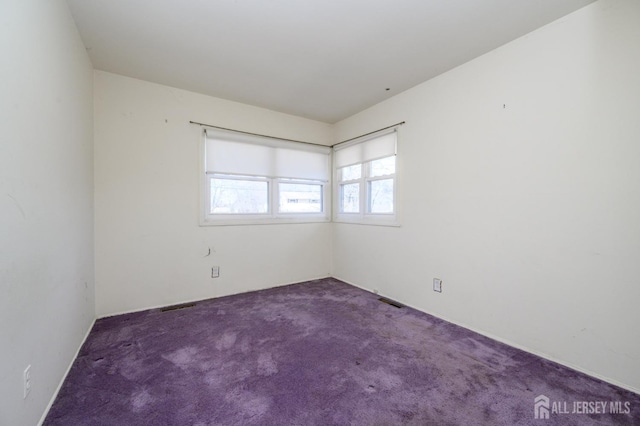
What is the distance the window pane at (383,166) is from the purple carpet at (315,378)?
6.12ft

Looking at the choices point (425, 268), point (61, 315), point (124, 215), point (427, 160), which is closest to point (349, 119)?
point (427, 160)

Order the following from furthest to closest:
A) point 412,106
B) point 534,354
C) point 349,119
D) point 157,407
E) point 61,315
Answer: point 349,119, point 412,106, point 534,354, point 61,315, point 157,407

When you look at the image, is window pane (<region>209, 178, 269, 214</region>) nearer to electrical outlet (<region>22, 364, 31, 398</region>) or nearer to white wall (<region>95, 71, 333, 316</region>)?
white wall (<region>95, 71, 333, 316</region>)

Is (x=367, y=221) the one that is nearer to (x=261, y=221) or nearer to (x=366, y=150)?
(x=366, y=150)

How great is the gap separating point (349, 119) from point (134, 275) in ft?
11.8

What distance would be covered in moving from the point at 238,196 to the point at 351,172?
5.84 ft

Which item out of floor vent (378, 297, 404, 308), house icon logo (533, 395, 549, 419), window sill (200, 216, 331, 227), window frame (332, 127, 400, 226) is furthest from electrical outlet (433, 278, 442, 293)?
window sill (200, 216, 331, 227)

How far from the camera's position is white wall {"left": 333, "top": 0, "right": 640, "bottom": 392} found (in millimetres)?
1788

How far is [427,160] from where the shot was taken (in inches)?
119

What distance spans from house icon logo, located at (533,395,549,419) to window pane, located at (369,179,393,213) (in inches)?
88.6

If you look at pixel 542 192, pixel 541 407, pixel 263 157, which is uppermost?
pixel 263 157

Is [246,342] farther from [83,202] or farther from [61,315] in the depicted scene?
[83,202]

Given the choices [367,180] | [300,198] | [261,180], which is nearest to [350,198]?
[367,180]

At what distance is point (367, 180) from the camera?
3891 millimetres
